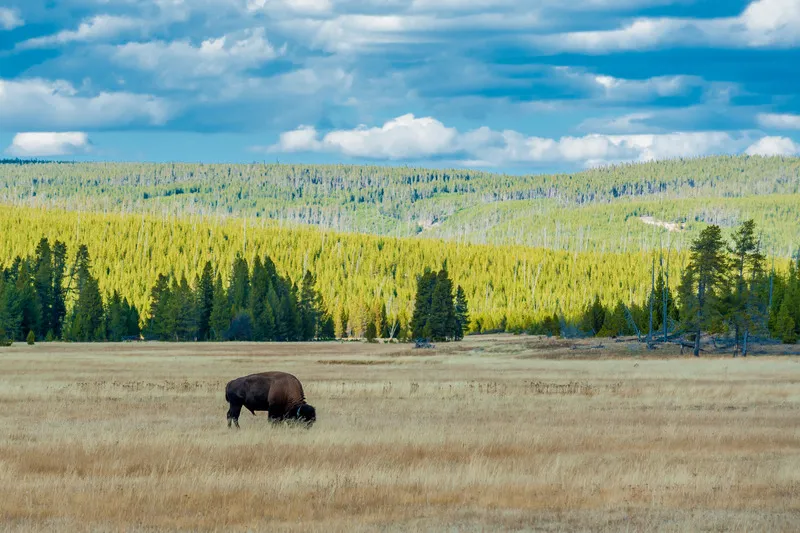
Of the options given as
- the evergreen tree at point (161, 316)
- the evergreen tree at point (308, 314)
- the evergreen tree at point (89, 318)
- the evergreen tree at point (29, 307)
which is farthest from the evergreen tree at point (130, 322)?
the evergreen tree at point (308, 314)

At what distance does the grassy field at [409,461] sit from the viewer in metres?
13.6

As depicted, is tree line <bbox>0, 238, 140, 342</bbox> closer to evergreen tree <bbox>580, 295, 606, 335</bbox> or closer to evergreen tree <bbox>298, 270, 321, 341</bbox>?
evergreen tree <bbox>298, 270, 321, 341</bbox>

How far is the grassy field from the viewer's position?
44.8 ft

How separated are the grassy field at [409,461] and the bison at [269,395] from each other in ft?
2.06

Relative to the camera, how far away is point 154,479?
643 inches

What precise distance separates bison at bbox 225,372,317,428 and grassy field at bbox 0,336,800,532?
0.63m

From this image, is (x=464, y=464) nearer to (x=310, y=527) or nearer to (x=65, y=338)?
(x=310, y=527)

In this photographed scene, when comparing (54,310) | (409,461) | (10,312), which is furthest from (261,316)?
(409,461)

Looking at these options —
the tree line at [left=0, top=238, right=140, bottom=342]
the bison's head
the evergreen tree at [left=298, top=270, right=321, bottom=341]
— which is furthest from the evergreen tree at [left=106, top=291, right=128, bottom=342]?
the bison's head

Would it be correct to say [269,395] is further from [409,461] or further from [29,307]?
[29,307]

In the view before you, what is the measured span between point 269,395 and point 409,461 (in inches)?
247

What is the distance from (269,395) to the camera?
24047mm

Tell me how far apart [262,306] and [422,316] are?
2330cm

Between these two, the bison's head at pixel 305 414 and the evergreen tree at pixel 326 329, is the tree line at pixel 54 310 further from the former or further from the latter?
the bison's head at pixel 305 414
